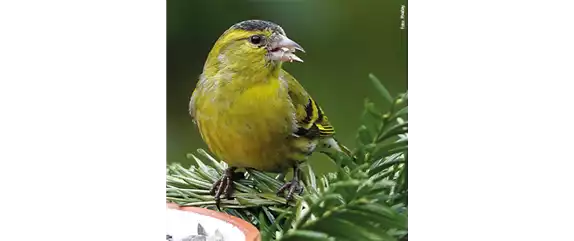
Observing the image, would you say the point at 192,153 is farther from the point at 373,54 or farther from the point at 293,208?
the point at 373,54

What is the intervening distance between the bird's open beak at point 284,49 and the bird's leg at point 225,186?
0.85 feet

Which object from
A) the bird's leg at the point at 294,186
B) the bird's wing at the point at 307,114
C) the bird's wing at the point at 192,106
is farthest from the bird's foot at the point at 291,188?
the bird's wing at the point at 192,106

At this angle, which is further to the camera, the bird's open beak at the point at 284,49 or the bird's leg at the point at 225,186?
the bird's leg at the point at 225,186

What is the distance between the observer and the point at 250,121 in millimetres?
1483

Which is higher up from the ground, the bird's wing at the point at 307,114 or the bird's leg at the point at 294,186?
the bird's wing at the point at 307,114

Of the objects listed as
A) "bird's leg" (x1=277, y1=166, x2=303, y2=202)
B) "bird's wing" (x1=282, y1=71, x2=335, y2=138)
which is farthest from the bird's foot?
"bird's wing" (x1=282, y1=71, x2=335, y2=138)

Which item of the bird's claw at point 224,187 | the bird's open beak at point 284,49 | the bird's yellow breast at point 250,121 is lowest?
the bird's claw at point 224,187

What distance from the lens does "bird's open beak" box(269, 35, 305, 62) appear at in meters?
1.47

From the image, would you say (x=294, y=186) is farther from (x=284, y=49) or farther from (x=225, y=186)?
(x=284, y=49)

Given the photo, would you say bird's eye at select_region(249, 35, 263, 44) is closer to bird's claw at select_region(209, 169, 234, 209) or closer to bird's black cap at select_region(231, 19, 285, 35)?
bird's black cap at select_region(231, 19, 285, 35)

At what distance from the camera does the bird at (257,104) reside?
1480 mm

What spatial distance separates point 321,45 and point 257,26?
5.1 inches

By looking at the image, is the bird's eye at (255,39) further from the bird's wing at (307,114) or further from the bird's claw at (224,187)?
the bird's claw at (224,187)

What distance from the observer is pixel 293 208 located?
60.0 inches
